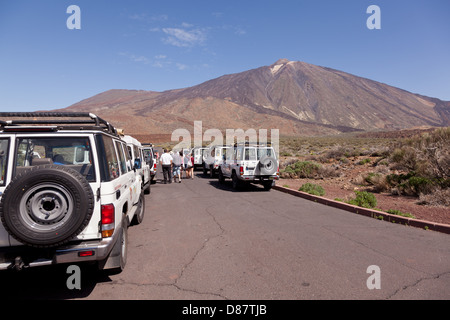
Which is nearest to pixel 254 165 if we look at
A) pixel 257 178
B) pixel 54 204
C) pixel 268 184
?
pixel 257 178

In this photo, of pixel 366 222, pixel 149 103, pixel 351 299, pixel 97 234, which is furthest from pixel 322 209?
pixel 149 103

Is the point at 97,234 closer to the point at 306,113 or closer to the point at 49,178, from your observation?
the point at 49,178

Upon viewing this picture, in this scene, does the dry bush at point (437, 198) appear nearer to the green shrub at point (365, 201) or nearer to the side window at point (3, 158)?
the green shrub at point (365, 201)

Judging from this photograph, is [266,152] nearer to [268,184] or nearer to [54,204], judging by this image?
[268,184]

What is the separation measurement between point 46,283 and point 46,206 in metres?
1.46

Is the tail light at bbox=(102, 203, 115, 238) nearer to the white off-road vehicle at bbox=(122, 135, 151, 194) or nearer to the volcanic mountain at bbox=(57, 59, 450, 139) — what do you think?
the white off-road vehicle at bbox=(122, 135, 151, 194)

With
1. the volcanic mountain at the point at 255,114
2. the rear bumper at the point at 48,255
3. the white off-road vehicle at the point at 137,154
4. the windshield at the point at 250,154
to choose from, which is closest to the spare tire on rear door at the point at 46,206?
the rear bumper at the point at 48,255

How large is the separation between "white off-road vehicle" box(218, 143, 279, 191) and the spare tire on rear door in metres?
9.29

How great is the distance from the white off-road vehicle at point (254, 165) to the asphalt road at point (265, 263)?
4.30m

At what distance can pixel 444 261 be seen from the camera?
4.84 metres

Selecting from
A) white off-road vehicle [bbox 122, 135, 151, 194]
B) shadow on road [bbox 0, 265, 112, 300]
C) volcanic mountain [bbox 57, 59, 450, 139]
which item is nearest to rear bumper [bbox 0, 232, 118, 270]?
shadow on road [bbox 0, 265, 112, 300]

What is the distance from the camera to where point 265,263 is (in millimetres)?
4773

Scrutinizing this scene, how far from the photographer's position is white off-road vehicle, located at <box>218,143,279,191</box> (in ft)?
39.9
